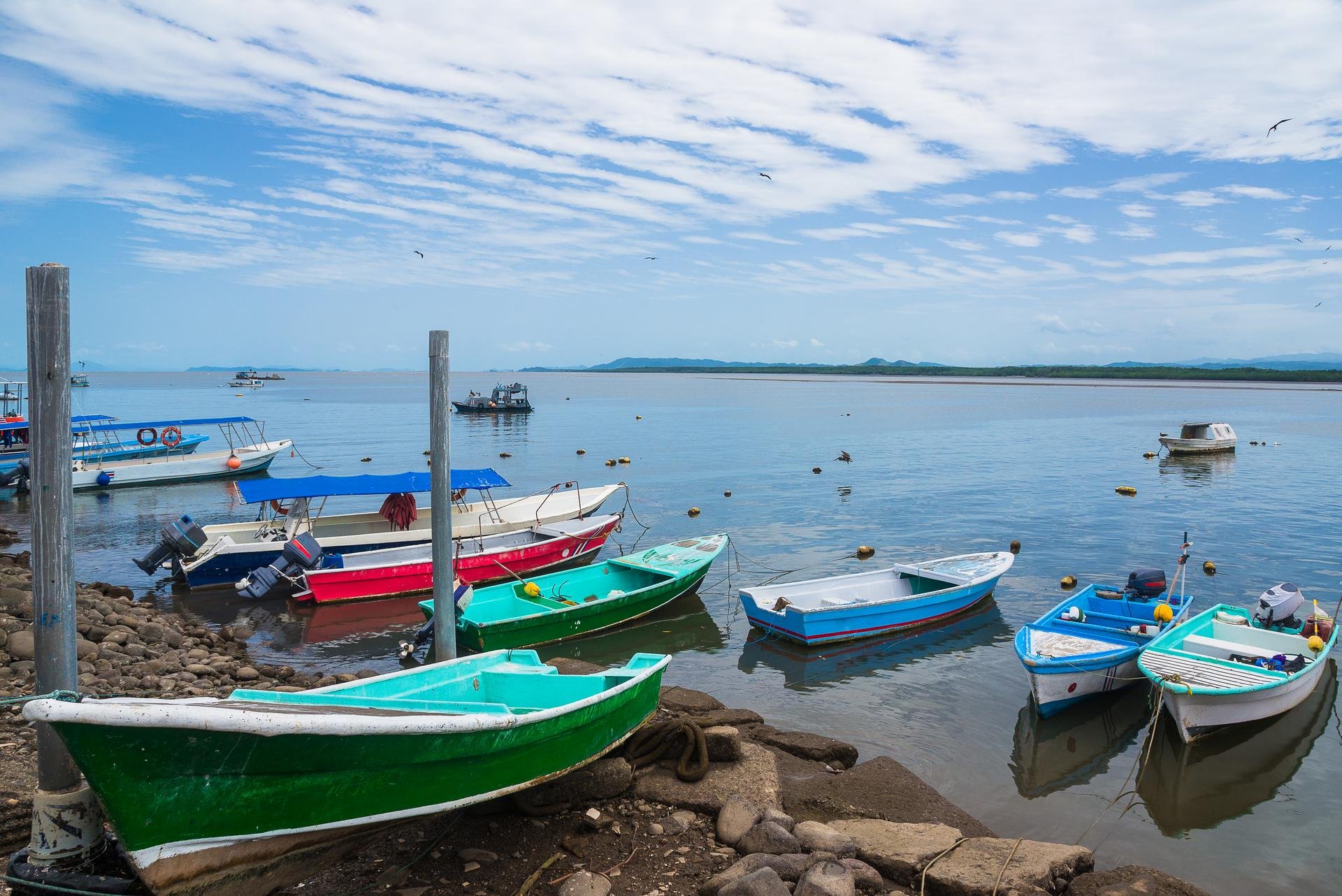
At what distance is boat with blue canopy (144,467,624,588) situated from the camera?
66.2ft

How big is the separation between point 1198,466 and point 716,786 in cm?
4403

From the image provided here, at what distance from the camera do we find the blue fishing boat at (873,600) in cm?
1576

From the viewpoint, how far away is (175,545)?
66.4 ft

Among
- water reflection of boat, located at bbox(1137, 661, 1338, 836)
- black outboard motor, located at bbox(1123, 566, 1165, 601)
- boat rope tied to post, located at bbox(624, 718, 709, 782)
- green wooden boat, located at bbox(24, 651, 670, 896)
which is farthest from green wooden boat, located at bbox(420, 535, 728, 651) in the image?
water reflection of boat, located at bbox(1137, 661, 1338, 836)

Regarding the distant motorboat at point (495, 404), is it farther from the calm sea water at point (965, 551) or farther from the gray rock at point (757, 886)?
Result: the gray rock at point (757, 886)

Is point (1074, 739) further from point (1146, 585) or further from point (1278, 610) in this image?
point (1146, 585)

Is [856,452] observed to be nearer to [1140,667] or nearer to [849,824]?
[1140,667]

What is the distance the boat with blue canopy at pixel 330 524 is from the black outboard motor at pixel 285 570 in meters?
0.84

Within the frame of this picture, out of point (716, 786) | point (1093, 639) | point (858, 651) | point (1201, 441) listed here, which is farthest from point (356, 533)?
point (1201, 441)

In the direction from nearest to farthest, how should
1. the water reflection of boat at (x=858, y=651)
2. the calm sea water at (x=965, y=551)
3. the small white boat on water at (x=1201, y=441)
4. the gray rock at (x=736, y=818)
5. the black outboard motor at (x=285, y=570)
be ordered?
the gray rock at (x=736, y=818), the calm sea water at (x=965, y=551), the water reflection of boat at (x=858, y=651), the black outboard motor at (x=285, y=570), the small white boat on water at (x=1201, y=441)

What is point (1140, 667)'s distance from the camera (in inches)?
467

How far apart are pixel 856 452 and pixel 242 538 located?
35672 mm

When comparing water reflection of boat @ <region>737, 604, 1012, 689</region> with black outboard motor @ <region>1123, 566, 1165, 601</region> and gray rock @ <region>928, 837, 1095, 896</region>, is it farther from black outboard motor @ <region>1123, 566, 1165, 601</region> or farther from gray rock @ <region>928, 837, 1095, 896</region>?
gray rock @ <region>928, 837, 1095, 896</region>

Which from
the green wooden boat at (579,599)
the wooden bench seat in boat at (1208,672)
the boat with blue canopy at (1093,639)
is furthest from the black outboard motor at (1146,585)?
the green wooden boat at (579,599)
